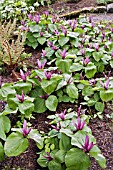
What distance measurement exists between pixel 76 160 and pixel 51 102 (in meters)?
0.83

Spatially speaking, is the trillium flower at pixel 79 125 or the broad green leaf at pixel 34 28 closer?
the trillium flower at pixel 79 125

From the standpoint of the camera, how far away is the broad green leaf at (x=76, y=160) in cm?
224

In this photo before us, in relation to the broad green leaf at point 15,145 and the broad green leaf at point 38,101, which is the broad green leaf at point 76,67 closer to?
the broad green leaf at point 38,101

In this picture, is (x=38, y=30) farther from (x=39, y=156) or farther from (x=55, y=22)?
(x=39, y=156)

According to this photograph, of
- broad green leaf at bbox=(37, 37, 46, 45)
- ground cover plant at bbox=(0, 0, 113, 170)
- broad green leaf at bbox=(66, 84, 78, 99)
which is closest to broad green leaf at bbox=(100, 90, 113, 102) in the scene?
ground cover plant at bbox=(0, 0, 113, 170)

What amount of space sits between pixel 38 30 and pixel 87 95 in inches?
67.9

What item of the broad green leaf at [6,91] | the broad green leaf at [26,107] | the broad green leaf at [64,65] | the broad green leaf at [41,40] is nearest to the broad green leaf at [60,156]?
the broad green leaf at [26,107]

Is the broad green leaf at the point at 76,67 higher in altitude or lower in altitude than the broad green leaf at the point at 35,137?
higher

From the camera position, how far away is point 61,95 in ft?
10.3

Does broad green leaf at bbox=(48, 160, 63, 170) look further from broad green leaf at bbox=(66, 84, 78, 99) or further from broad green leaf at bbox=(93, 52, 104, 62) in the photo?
broad green leaf at bbox=(93, 52, 104, 62)

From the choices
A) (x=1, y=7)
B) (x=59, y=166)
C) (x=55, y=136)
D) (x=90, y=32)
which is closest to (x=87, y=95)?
(x=55, y=136)

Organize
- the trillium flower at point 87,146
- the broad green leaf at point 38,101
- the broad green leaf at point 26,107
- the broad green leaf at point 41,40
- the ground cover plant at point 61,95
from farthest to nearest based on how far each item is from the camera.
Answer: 1. the broad green leaf at point 41,40
2. the broad green leaf at point 38,101
3. the broad green leaf at point 26,107
4. the ground cover plant at point 61,95
5. the trillium flower at point 87,146

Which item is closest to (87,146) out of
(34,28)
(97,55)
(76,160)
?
(76,160)

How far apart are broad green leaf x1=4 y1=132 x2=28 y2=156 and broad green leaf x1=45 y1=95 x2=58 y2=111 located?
0.62m
